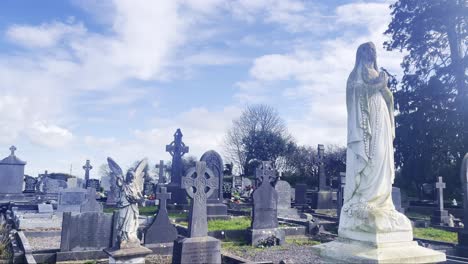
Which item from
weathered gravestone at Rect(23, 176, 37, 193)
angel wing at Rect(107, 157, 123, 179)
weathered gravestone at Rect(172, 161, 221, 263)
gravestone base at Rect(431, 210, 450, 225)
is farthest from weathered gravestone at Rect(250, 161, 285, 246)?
weathered gravestone at Rect(23, 176, 37, 193)

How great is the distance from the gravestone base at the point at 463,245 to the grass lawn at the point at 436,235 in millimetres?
2228

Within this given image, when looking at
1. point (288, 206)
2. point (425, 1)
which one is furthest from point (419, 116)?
point (288, 206)

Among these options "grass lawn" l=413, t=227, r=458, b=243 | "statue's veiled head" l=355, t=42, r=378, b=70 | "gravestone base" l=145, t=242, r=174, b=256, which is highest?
"statue's veiled head" l=355, t=42, r=378, b=70

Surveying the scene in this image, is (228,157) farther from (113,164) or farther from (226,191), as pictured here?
(113,164)

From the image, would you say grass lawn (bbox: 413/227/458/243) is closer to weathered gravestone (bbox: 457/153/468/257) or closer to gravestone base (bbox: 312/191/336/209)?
weathered gravestone (bbox: 457/153/468/257)

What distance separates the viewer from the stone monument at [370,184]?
383 centimetres

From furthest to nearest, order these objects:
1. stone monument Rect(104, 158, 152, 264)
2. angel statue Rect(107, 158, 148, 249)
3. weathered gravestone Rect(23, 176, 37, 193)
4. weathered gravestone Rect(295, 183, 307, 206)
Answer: weathered gravestone Rect(23, 176, 37, 193), weathered gravestone Rect(295, 183, 307, 206), angel statue Rect(107, 158, 148, 249), stone monument Rect(104, 158, 152, 264)

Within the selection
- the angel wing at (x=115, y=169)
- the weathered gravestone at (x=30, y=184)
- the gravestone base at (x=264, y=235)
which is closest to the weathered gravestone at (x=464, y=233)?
the gravestone base at (x=264, y=235)

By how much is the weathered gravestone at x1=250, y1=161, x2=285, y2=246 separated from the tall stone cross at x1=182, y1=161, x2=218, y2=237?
345cm

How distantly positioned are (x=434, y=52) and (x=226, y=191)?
1861 cm

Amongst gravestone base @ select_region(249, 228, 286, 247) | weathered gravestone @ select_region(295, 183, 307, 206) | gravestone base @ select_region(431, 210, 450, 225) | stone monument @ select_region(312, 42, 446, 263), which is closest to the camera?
stone monument @ select_region(312, 42, 446, 263)

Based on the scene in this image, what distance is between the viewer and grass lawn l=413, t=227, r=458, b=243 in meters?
11.8

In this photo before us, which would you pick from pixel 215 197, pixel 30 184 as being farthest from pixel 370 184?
pixel 30 184

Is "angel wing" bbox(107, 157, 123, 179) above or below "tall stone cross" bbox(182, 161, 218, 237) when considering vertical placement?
above
